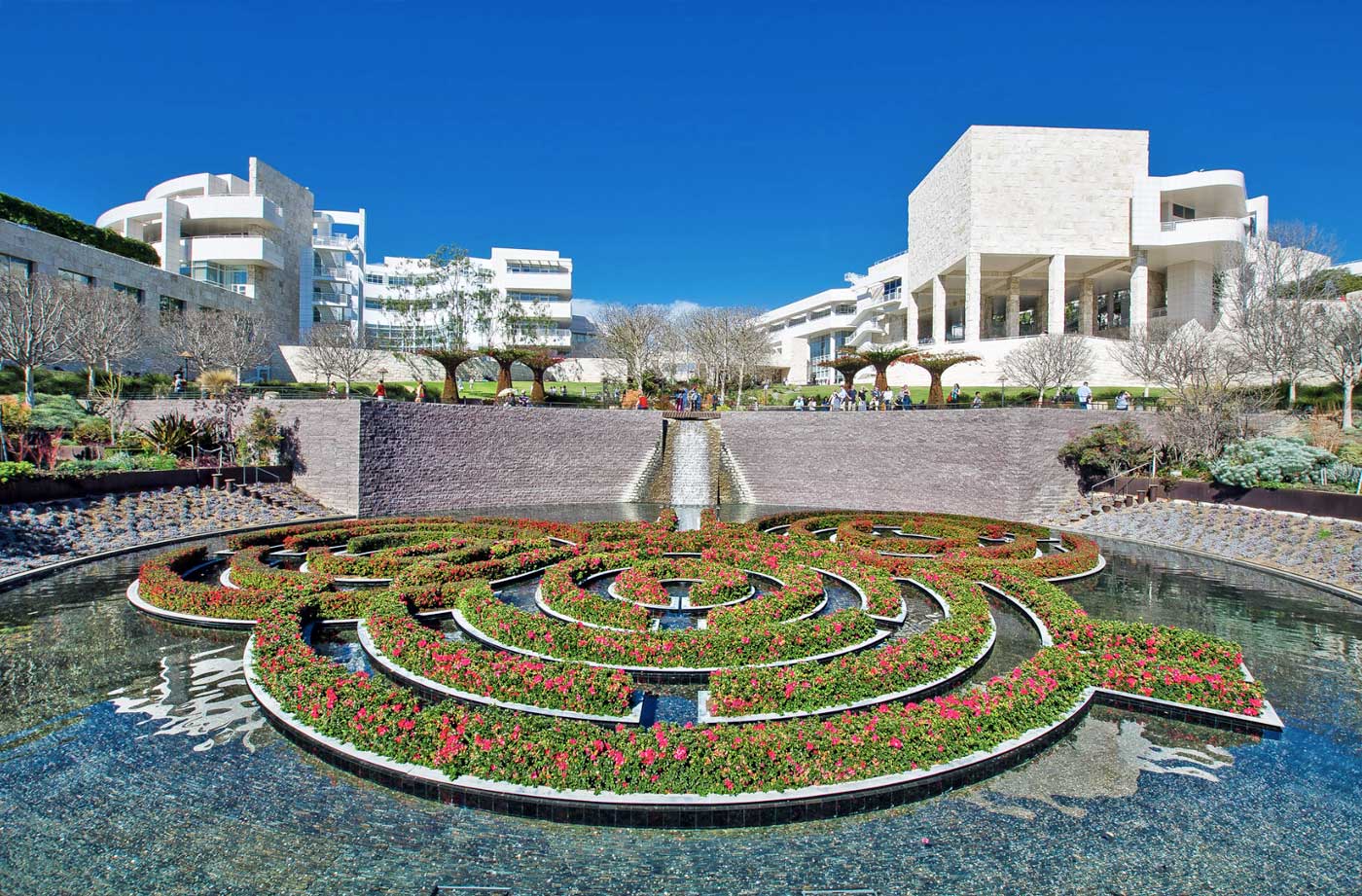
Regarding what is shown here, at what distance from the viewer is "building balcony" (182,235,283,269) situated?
159 feet

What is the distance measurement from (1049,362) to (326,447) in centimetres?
3469

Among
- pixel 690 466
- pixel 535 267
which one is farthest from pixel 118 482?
pixel 535 267

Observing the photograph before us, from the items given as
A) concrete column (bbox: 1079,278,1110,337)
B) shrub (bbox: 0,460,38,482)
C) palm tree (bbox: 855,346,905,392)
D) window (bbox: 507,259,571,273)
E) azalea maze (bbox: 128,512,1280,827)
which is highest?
window (bbox: 507,259,571,273)

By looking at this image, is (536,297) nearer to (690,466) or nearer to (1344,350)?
(690,466)

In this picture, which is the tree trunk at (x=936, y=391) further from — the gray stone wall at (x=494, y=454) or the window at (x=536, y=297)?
the window at (x=536, y=297)

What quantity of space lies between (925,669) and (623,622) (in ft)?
14.2

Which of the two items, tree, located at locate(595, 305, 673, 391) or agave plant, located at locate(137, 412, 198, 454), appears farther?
tree, located at locate(595, 305, 673, 391)

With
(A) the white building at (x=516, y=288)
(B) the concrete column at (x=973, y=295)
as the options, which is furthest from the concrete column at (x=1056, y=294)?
(A) the white building at (x=516, y=288)

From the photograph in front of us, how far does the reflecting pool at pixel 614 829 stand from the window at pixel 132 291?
128 feet

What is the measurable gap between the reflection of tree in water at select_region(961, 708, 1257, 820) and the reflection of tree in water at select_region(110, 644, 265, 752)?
7.61m

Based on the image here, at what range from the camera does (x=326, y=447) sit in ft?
78.9

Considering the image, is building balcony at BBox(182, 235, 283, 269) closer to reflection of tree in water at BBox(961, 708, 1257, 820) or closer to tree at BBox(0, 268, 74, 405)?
tree at BBox(0, 268, 74, 405)

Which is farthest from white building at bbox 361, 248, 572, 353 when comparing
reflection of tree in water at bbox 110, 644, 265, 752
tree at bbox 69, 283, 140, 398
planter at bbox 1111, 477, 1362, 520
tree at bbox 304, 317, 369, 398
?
reflection of tree in water at bbox 110, 644, 265, 752

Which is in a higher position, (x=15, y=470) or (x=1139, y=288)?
(x=1139, y=288)
